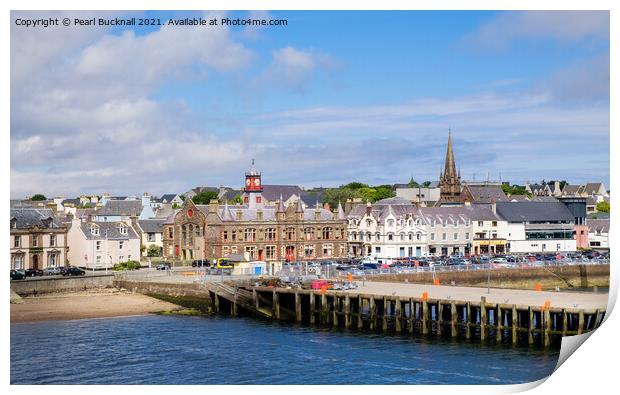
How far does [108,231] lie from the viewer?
73.2 metres

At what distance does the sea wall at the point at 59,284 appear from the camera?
57.7 metres

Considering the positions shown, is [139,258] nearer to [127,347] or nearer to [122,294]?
[122,294]

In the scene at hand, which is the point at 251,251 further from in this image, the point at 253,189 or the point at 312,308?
the point at 312,308

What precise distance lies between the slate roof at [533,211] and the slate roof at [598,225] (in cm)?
477

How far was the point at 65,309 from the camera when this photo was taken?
53.9 m

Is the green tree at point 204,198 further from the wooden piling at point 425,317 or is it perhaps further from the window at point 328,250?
the wooden piling at point 425,317

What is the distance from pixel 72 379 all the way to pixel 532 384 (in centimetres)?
1692

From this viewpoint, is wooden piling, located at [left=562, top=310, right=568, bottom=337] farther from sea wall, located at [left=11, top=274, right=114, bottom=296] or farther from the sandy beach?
sea wall, located at [left=11, top=274, right=114, bottom=296]

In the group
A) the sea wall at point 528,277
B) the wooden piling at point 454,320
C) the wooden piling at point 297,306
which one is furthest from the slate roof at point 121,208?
the wooden piling at point 454,320

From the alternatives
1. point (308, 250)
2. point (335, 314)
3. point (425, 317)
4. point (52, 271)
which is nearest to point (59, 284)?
point (52, 271)

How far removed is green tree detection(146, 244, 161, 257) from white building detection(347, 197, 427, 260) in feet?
55.0

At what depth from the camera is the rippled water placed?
3691cm

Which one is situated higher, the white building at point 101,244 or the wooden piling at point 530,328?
the white building at point 101,244

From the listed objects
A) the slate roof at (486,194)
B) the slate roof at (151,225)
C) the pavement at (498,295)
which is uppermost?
the slate roof at (486,194)
